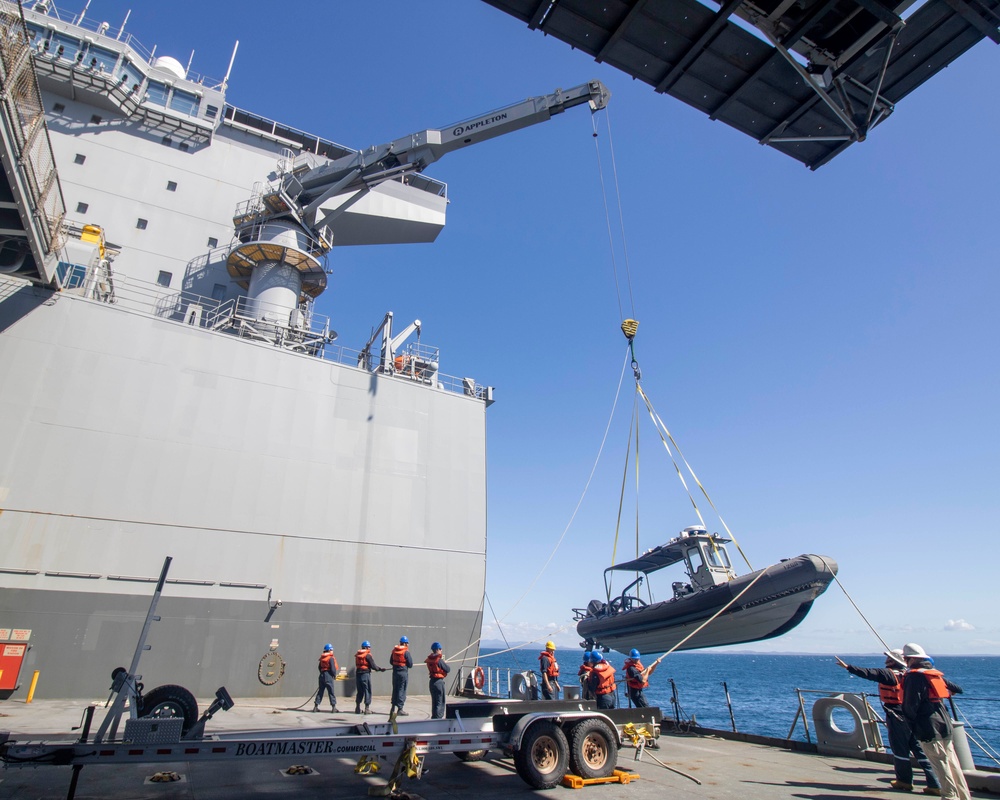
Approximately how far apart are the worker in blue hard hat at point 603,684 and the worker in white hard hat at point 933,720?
3.51 m

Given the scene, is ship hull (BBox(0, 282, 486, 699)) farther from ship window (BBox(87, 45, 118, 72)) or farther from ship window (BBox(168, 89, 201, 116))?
ship window (BBox(168, 89, 201, 116))

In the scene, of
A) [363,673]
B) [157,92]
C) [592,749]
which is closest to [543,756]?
[592,749]

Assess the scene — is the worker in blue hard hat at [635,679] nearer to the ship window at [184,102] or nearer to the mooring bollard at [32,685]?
the mooring bollard at [32,685]

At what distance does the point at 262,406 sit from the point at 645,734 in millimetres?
10780

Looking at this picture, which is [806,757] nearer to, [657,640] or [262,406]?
[657,640]

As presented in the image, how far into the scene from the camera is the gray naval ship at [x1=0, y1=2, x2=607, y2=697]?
10.7m

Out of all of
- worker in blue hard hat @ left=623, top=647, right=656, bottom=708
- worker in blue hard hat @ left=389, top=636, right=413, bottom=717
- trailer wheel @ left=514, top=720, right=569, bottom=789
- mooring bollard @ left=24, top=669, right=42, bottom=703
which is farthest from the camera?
mooring bollard @ left=24, top=669, right=42, bottom=703

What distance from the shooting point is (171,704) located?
544 cm

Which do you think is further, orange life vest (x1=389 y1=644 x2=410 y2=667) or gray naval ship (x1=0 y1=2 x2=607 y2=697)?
gray naval ship (x1=0 y1=2 x2=607 y2=697)

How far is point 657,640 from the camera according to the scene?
15.5 meters

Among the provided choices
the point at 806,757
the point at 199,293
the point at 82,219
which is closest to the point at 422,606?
the point at 806,757

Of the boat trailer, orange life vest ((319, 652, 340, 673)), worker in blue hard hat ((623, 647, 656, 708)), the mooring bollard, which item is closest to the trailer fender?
the boat trailer

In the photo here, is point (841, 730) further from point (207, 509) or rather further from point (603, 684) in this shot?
point (207, 509)

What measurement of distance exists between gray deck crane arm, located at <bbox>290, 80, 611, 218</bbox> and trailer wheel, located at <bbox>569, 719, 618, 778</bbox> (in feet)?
49.7
